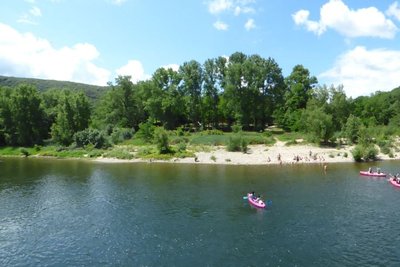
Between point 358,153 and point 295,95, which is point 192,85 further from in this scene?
point 358,153

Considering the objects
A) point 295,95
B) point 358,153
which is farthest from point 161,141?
point 295,95

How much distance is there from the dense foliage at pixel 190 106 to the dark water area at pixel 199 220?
4403 cm

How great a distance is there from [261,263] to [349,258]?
6842 mm

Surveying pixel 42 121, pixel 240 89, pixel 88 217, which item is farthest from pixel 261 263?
pixel 42 121

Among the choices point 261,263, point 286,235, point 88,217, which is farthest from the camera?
point 88,217

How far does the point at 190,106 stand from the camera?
396 ft

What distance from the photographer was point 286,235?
33562 millimetres

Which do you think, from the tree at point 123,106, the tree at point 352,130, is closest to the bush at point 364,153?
the tree at point 352,130

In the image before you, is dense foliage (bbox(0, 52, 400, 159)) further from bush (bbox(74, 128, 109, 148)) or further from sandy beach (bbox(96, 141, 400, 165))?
sandy beach (bbox(96, 141, 400, 165))

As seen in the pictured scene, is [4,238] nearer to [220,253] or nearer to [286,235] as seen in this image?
[220,253]

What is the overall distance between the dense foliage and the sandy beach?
13528mm

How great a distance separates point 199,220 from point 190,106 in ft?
277

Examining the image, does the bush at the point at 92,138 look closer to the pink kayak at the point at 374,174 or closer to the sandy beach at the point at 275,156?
the sandy beach at the point at 275,156

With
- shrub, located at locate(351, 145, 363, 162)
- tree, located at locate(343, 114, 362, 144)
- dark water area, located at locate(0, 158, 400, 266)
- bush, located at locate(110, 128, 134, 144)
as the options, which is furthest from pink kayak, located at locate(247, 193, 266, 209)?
bush, located at locate(110, 128, 134, 144)
